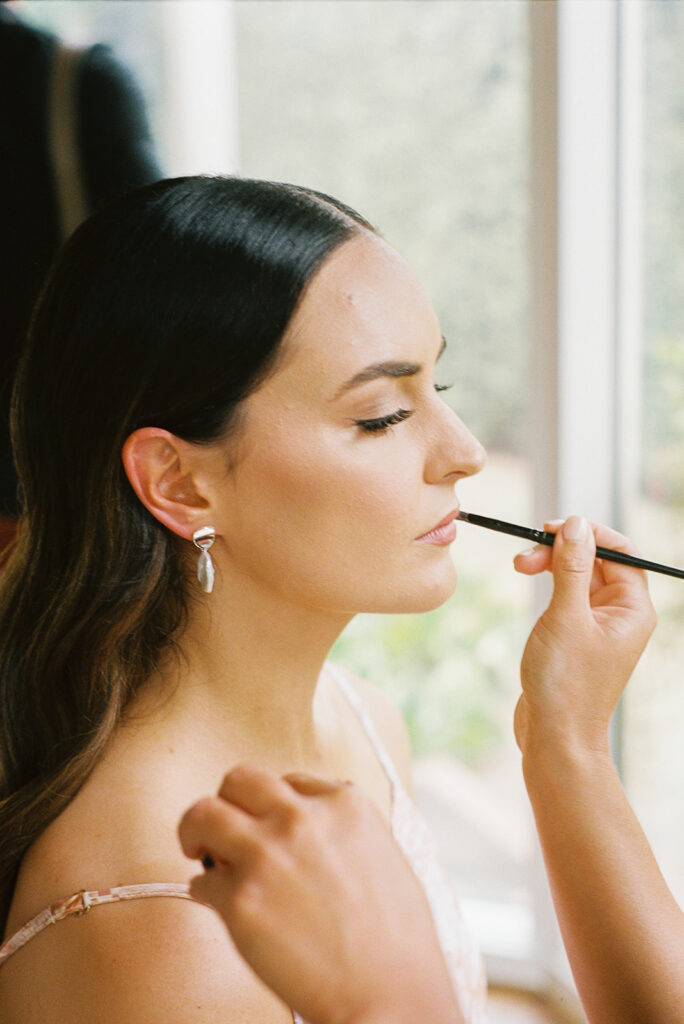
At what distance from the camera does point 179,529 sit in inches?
33.3

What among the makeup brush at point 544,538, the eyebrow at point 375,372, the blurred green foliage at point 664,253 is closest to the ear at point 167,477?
the eyebrow at point 375,372

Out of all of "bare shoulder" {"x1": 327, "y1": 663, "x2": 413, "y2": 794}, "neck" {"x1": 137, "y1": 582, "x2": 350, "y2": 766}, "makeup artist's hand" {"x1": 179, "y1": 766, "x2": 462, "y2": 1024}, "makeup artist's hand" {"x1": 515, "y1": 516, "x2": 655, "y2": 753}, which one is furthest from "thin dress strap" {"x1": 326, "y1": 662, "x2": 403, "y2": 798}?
"makeup artist's hand" {"x1": 179, "y1": 766, "x2": 462, "y2": 1024}

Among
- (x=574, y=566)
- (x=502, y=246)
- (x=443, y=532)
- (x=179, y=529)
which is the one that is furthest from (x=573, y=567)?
(x=502, y=246)

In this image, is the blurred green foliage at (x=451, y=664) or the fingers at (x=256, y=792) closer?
the fingers at (x=256, y=792)

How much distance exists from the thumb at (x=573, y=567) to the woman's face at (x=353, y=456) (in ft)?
0.32

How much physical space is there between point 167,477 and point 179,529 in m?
0.05

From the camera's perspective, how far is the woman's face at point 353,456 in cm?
80

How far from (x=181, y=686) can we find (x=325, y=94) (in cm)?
106

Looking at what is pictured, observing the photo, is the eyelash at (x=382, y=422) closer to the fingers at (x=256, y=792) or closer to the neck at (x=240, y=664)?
the neck at (x=240, y=664)

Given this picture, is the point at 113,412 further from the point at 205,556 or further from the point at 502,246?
the point at 502,246

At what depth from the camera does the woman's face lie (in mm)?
799

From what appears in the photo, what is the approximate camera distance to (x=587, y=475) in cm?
136

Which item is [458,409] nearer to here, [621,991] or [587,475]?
[587,475]

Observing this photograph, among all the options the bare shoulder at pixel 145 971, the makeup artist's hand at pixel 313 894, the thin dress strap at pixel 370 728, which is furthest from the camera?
the thin dress strap at pixel 370 728
